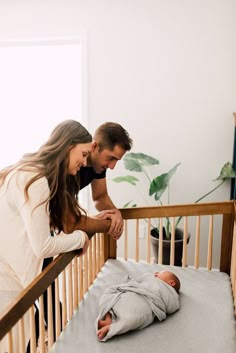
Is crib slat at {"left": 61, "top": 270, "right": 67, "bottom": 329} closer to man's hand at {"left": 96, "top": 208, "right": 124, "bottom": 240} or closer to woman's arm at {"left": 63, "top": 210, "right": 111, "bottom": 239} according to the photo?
woman's arm at {"left": 63, "top": 210, "right": 111, "bottom": 239}

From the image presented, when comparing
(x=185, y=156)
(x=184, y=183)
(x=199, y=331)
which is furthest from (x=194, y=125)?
(x=199, y=331)

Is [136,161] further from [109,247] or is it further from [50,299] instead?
[50,299]

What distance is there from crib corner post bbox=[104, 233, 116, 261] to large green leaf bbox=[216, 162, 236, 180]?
960 mm

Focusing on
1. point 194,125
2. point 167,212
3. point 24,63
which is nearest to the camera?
point 167,212

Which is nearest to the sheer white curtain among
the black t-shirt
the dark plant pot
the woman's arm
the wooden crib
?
the dark plant pot

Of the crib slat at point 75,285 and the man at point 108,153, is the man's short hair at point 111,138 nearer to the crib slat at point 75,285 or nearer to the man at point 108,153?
the man at point 108,153

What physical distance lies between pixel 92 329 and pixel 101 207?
2.06ft

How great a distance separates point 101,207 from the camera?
5.98 ft

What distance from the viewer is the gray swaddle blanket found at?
1.29 m

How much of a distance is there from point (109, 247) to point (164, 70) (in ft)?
4.50

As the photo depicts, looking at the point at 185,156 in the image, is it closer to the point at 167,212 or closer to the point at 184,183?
the point at 184,183

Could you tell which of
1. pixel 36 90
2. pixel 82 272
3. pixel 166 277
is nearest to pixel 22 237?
pixel 82 272

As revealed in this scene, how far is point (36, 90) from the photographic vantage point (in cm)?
302

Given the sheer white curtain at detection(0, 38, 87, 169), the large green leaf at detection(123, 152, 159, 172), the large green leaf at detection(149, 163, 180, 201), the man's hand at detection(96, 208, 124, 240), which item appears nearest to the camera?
the man's hand at detection(96, 208, 124, 240)
